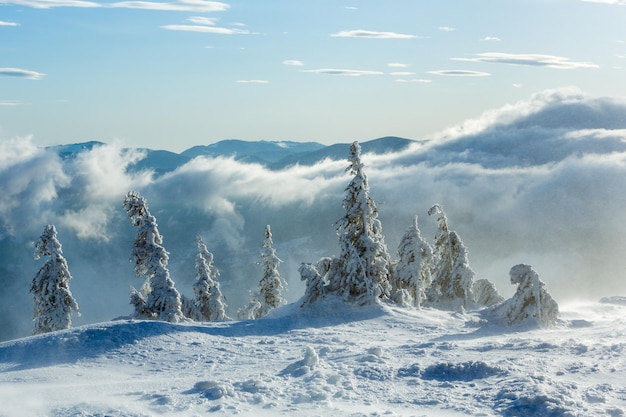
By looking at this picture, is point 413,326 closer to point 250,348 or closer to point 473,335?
point 473,335

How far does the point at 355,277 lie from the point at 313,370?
1588 cm

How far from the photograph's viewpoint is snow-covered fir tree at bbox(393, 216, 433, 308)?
41812 mm

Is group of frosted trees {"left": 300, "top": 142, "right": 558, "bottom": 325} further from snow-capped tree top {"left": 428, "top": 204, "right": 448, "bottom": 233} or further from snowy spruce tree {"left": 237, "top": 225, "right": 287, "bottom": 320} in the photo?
snowy spruce tree {"left": 237, "top": 225, "right": 287, "bottom": 320}

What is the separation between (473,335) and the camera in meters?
26.4

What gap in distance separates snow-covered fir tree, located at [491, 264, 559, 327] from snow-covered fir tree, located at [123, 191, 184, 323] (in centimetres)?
1813

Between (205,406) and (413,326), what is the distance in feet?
50.2

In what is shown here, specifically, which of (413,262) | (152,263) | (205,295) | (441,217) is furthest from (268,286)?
(152,263)

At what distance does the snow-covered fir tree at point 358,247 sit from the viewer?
1352 inches

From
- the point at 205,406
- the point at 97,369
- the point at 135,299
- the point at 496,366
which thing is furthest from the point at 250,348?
the point at 135,299

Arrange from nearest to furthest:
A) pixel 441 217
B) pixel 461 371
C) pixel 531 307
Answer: pixel 461 371
pixel 531 307
pixel 441 217

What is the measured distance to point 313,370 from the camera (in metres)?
18.8

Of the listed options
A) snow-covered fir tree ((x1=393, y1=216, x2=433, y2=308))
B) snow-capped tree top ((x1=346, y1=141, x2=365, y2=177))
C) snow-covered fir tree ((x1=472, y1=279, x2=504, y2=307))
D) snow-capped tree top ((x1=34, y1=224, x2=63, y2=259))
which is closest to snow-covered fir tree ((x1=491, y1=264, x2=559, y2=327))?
snow-capped tree top ((x1=346, y1=141, x2=365, y2=177))

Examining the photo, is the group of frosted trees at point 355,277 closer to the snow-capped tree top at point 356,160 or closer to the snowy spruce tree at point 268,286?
the snow-capped tree top at point 356,160

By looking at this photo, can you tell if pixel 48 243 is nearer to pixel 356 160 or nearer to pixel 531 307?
pixel 356 160
